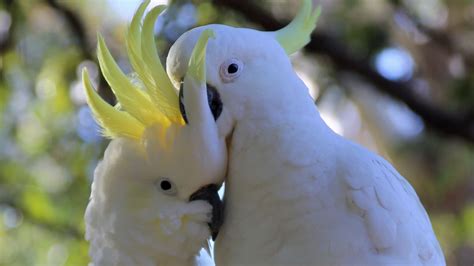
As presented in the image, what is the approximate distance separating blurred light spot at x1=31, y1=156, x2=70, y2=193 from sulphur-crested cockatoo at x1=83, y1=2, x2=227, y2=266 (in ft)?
6.41

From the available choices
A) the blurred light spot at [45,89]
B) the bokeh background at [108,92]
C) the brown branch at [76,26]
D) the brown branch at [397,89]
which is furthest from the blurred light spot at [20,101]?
the brown branch at [397,89]

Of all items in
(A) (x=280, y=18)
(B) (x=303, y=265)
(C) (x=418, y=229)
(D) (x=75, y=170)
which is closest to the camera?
(B) (x=303, y=265)

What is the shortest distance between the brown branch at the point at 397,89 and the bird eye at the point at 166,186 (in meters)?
1.74

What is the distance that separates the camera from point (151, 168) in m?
1.47

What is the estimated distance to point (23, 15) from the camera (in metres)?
3.03

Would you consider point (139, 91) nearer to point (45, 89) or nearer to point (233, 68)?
point (233, 68)

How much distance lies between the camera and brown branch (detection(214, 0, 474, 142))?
10.2 feet

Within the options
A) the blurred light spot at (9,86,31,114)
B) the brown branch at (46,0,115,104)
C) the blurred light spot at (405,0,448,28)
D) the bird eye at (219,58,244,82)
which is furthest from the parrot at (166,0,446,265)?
the blurred light spot at (405,0,448,28)

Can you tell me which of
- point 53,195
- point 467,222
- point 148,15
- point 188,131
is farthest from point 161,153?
point 467,222

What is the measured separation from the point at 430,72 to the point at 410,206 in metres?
3.06

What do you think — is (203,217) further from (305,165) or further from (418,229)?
(418,229)

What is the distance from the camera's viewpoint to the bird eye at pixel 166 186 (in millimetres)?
1461

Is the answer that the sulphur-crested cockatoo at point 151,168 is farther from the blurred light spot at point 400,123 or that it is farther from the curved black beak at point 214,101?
the blurred light spot at point 400,123

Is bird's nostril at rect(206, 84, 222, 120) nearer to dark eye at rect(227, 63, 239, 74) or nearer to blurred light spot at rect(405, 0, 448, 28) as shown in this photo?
dark eye at rect(227, 63, 239, 74)
